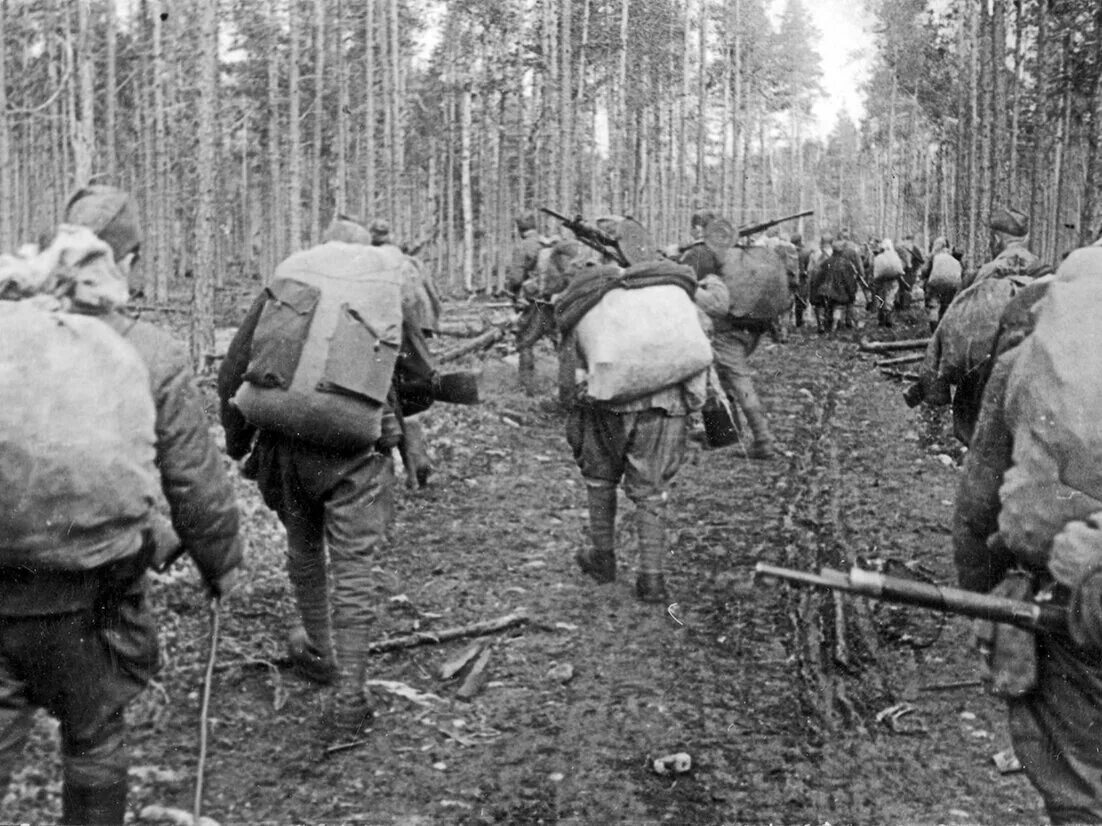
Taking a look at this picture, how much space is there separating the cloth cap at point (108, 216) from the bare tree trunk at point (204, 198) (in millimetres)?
10813

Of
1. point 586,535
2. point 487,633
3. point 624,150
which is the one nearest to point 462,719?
point 487,633

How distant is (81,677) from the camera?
291cm

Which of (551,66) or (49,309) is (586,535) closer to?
(49,309)

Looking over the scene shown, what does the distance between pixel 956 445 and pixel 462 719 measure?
777cm

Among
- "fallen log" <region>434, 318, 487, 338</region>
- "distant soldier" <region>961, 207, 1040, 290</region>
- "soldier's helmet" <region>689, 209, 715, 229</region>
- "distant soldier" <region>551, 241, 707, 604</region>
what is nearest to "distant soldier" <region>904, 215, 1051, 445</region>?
"distant soldier" <region>961, 207, 1040, 290</region>

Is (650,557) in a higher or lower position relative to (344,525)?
lower

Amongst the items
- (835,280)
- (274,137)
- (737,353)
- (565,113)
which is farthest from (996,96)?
(274,137)

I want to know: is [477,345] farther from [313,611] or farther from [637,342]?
[313,611]

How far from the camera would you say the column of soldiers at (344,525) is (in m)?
A: 2.54

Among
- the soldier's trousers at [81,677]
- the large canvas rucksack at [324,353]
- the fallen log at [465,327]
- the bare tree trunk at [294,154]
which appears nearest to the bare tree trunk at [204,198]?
the fallen log at [465,327]

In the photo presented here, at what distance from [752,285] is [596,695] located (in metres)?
6.39

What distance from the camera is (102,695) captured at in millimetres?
2979

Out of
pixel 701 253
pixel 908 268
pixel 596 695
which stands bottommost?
pixel 596 695

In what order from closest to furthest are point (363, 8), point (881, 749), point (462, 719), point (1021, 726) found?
point (1021, 726), point (881, 749), point (462, 719), point (363, 8)
